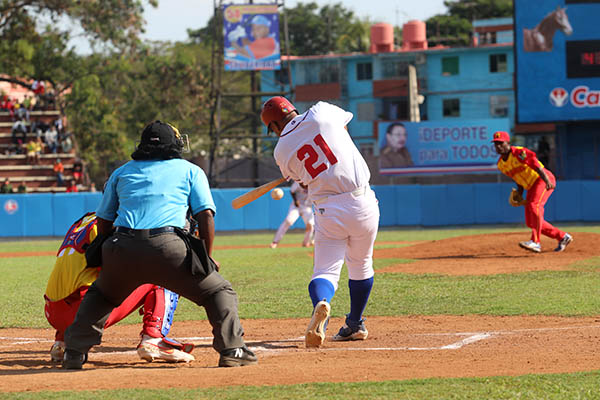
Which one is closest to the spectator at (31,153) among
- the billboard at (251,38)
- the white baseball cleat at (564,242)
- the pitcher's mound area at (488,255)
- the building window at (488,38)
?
the billboard at (251,38)

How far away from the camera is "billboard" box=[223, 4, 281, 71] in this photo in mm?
43000

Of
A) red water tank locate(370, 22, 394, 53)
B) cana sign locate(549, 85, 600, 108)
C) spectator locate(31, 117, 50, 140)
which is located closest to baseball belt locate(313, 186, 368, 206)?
cana sign locate(549, 85, 600, 108)

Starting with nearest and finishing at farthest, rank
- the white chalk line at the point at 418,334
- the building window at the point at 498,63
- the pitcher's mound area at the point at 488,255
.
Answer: the white chalk line at the point at 418,334, the pitcher's mound area at the point at 488,255, the building window at the point at 498,63

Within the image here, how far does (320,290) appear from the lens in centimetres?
674

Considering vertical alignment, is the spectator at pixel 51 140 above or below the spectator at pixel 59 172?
above

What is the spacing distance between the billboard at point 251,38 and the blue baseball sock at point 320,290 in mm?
37046

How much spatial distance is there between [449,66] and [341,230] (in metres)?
60.9

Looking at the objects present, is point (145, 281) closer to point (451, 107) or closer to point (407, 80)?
point (407, 80)

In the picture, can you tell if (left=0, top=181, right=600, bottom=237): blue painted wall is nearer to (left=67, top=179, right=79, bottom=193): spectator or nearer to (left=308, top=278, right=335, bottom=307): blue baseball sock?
(left=67, top=179, right=79, bottom=193): spectator

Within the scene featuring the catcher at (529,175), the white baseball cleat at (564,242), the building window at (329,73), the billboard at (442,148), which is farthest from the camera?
the building window at (329,73)

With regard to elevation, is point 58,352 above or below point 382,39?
below

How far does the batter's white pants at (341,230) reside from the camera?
6.74 meters

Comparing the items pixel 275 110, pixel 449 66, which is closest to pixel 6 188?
pixel 275 110

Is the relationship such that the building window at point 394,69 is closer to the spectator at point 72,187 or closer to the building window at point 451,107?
the building window at point 451,107
